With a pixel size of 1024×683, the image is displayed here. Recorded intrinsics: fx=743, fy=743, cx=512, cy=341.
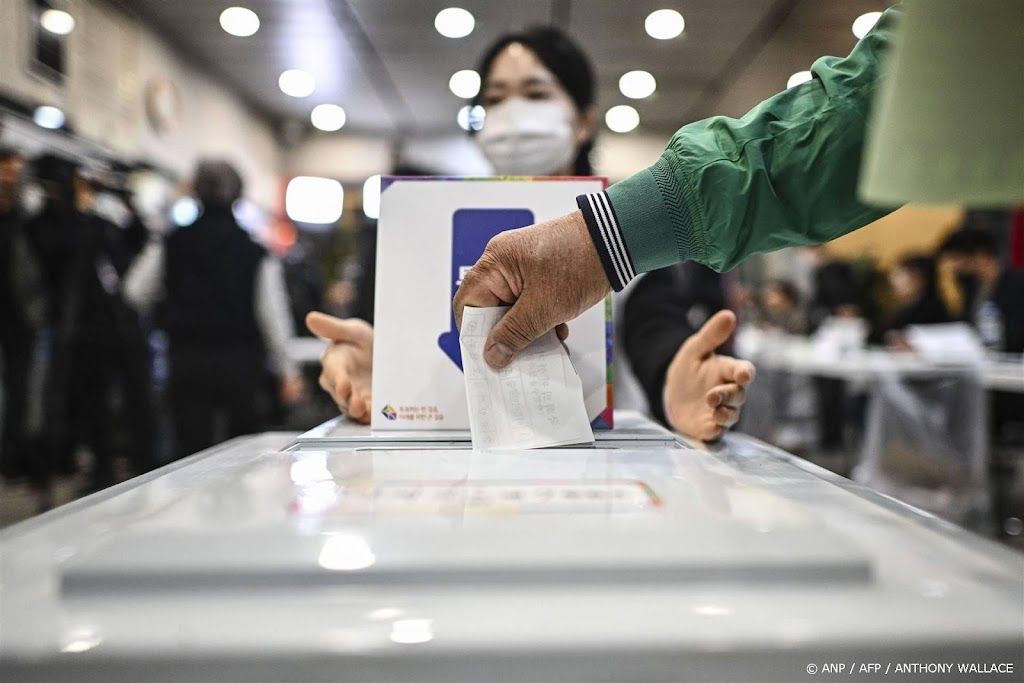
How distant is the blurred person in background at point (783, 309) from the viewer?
438 cm

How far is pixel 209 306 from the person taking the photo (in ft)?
7.19

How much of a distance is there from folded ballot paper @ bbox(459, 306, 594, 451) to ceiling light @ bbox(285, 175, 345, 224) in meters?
0.93

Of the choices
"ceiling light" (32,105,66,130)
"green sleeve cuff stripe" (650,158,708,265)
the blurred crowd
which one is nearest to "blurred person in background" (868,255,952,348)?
the blurred crowd

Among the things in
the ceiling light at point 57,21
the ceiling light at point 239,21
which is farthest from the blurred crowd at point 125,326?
the ceiling light at point 239,21

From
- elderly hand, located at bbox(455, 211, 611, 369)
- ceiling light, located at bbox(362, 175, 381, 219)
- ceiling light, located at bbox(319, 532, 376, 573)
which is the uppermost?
ceiling light, located at bbox(362, 175, 381, 219)

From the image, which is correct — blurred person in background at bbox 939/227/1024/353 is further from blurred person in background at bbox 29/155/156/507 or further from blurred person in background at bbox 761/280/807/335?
blurred person in background at bbox 29/155/156/507

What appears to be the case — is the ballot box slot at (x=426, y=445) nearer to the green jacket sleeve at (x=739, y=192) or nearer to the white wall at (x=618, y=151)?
the green jacket sleeve at (x=739, y=192)

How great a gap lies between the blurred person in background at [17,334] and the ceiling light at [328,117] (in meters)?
0.48

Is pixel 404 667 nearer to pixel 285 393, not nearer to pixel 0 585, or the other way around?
pixel 0 585

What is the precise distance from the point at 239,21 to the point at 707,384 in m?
0.66

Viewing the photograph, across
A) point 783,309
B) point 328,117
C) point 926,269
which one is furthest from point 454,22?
point 783,309

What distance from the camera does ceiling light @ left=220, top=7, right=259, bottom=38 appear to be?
824mm

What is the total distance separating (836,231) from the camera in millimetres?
638

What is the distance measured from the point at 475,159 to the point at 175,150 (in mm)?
1235
